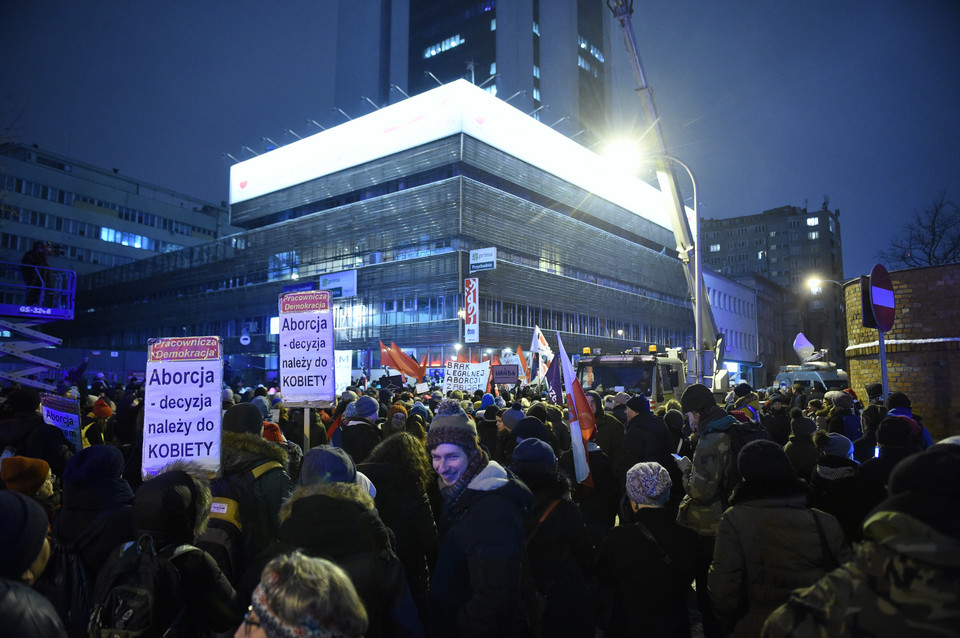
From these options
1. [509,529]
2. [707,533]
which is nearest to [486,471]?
[509,529]

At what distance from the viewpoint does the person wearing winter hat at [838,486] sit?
14.8 ft

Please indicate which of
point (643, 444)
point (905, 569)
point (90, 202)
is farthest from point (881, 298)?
point (90, 202)

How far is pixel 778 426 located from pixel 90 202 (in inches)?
3388

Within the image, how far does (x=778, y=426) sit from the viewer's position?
360 inches

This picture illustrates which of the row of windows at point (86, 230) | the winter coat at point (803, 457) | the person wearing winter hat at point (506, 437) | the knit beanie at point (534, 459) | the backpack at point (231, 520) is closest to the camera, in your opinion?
the backpack at point (231, 520)

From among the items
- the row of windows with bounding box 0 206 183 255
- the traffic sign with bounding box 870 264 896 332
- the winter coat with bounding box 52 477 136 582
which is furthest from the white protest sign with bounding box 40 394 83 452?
the row of windows with bounding box 0 206 183 255

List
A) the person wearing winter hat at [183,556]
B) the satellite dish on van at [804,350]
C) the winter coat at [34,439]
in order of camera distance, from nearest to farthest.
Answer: the person wearing winter hat at [183,556]
the winter coat at [34,439]
the satellite dish on van at [804,350]

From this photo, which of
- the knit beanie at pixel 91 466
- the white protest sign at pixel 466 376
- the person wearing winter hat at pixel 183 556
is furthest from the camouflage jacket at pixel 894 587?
the white protest sign at pixel 466 376

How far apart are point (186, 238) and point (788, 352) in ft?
296

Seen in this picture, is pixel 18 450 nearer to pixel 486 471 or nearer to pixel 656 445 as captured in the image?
pixel 486 471

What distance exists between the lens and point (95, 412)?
8766 mm

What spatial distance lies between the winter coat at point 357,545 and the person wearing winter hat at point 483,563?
0.20 m

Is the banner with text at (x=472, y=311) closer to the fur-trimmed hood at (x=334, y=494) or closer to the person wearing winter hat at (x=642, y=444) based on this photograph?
the person wearing winter hat at (x=642, y=444)

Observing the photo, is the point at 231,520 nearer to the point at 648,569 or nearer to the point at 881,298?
the point at 648,569
